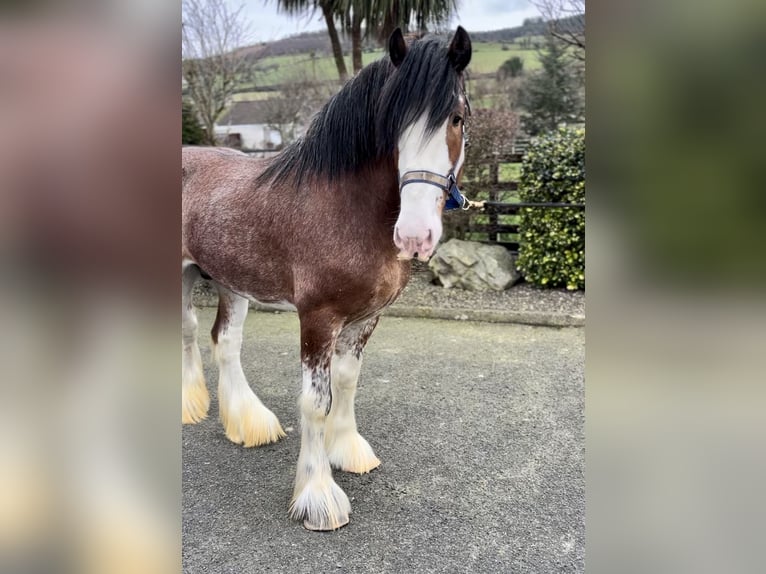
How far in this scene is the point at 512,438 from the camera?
3.13 meters

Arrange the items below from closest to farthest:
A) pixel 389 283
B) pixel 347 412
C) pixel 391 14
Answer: pixel 389 283 < pixel 347 412 < pixel 391 14

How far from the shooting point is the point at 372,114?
6.90ft

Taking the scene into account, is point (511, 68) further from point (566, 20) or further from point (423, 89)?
point (423, 89)

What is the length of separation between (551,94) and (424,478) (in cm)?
796

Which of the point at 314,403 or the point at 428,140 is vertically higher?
the point at 428,140

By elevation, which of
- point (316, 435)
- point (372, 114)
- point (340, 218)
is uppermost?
point (372, 114)

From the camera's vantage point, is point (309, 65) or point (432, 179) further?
point (309, 65)
